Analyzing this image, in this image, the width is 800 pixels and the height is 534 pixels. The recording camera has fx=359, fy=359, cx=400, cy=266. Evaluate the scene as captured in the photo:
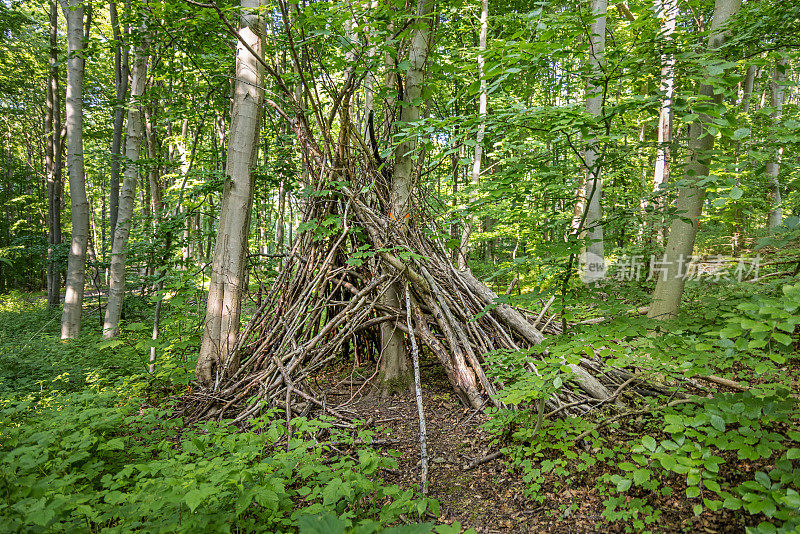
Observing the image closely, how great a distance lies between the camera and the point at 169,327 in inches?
195

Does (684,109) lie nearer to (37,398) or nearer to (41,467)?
(41,467)

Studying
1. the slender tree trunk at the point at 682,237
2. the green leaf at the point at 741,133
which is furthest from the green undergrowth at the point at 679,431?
the slender tree trunk at the point at 682,237

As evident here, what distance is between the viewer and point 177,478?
1964mm

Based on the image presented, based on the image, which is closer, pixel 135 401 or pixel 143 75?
pixel 135 401

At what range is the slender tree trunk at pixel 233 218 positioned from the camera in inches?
149


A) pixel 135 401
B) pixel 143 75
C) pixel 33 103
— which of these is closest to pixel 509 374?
pixel 135 401

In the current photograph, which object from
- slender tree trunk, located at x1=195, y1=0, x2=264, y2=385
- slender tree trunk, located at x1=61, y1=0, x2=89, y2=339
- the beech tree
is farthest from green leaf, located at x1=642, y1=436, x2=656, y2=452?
the beech tree

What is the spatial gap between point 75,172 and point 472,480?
27.4ft

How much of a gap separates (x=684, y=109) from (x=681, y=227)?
329 cm

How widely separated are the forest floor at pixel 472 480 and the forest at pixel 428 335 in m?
0.02

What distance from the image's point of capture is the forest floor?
212 centimetres

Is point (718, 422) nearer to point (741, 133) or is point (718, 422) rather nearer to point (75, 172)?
point (741, 133)

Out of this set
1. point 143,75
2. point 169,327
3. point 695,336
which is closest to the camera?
point 695,336

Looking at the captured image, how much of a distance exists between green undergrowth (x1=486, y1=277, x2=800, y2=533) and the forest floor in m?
0.04
